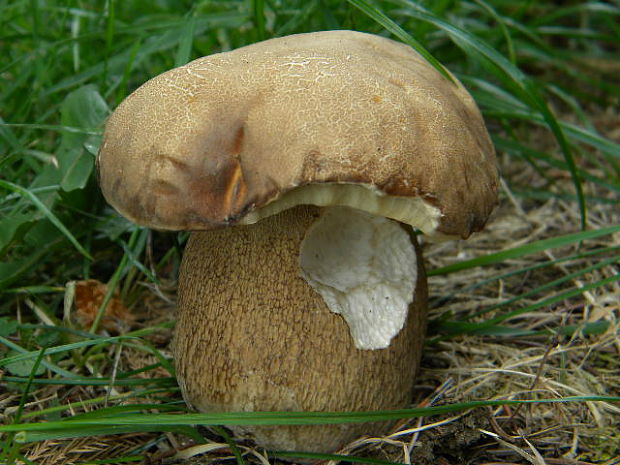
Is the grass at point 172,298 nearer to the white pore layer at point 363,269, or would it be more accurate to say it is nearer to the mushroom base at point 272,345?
the mushroom base at point 272,345

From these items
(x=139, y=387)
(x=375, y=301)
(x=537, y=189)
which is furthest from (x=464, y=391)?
(x=537, y=189)

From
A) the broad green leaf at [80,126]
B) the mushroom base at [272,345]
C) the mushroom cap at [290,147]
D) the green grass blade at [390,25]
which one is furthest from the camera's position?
the broad green leaf at [80,126]

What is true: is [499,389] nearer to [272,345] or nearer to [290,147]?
[272,345]

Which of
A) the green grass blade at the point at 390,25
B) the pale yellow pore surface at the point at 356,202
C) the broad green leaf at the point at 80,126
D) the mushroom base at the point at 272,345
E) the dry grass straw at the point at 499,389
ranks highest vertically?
the green grass blade at the point at 390,25

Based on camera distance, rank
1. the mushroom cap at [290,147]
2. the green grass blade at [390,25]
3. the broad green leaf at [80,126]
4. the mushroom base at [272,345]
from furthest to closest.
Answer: the broad green leaf at [80,126] < the green grass blade at [390,25] < the mushroom base at [272,345] < the mushroom cap at [290,147]

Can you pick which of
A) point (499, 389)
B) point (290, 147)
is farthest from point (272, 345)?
point (499, 389)

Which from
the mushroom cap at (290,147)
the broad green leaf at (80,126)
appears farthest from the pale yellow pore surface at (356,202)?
the broad green leaf at (80,126)

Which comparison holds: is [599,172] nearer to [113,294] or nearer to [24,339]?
[113,294]
